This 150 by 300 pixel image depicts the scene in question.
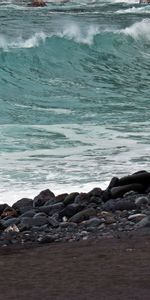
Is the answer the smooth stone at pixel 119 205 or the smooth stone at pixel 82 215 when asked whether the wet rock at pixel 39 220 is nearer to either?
the smooth stone at pixel 82 215

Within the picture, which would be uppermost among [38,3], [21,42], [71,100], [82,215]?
[38,3]

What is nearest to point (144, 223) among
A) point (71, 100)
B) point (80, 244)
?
point (80, 244)

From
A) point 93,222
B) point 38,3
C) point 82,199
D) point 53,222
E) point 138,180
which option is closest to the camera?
point 93,222

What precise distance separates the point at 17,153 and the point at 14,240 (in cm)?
514

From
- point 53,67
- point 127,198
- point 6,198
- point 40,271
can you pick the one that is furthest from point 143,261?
point 53,67

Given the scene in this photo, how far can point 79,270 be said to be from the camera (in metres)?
6.97

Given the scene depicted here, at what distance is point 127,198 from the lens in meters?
10.0

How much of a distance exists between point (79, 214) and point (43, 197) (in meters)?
1.07

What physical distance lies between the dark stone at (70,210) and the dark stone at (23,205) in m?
0.51

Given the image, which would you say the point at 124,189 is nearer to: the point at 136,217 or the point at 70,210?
the point at 70,210

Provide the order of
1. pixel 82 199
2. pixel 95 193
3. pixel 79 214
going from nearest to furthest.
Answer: pixel 79 214 < pixel 82 199 < pixel 95 193

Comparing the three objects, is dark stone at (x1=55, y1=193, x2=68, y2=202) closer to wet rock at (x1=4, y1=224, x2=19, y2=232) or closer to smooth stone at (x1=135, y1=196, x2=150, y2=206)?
smooth stone at (x1=135, y1=196, x2=150, y2=206)

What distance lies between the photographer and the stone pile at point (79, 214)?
855 centimetres

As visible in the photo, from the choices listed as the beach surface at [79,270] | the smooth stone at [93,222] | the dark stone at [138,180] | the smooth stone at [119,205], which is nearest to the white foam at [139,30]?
the dark stone at [138,180]
